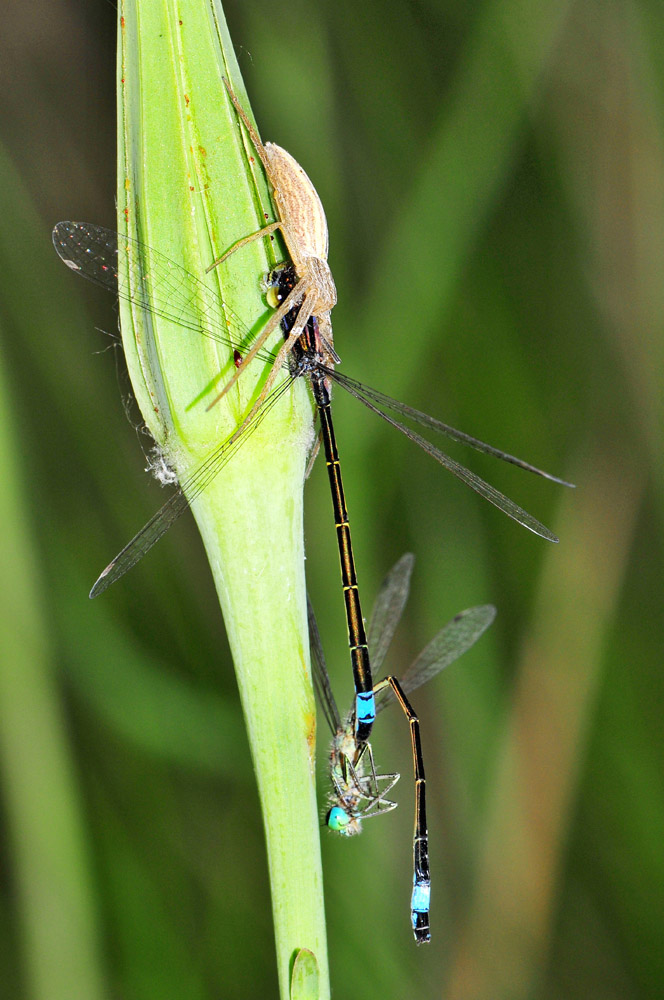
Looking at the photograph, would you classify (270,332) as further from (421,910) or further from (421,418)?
(421,910)

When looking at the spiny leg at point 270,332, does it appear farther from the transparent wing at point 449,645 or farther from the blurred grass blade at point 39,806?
the transparent wing at point 449,645

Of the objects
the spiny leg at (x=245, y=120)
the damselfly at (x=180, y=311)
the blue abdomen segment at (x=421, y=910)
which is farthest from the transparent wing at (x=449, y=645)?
the spiny leg at (x=245, y=120)

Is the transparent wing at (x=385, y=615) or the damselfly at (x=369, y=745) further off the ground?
the transparent wing at (x=385, y=615)

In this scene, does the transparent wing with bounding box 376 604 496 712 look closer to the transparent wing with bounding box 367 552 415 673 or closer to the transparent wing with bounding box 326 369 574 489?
the transparent wing with bounding box 367 552 415 673

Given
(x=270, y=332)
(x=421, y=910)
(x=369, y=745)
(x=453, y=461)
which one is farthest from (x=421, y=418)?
(x=421, y=910)

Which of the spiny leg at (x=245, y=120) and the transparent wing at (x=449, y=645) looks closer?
the spiny leg at (x=245, y=120)

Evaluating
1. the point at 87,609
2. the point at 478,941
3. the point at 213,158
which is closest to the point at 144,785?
the point at 87,609
